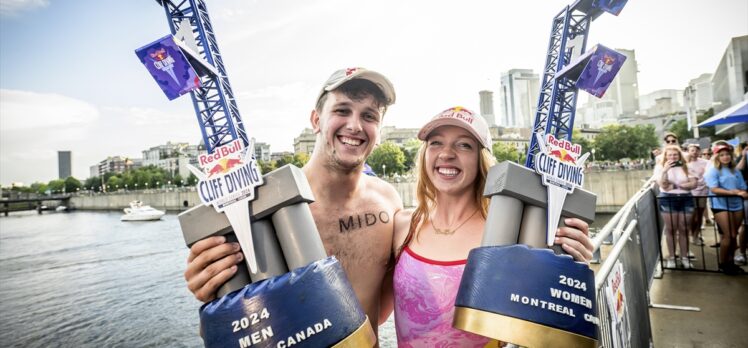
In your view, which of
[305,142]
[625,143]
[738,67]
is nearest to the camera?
[738,67]

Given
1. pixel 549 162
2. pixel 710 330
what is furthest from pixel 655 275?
pixel 549 162

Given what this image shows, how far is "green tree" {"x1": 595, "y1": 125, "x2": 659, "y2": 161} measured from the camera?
59.8 metres

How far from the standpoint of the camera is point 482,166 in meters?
2.12

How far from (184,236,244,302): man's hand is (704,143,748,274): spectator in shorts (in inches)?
290

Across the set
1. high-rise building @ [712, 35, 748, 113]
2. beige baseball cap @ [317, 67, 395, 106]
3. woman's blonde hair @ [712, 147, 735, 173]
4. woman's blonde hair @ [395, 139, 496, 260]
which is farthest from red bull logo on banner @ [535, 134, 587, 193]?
high-rise building @ [712, 35, 748, 113]

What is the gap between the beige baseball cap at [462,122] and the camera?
1978 mm

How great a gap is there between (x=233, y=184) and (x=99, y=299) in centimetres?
2243

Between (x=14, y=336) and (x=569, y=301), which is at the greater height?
(x=569, y=301)

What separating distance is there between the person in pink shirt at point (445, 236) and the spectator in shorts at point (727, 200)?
6.05 metres

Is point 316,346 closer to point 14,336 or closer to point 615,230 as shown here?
point 615,230

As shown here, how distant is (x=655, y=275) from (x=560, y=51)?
5735 millimetres

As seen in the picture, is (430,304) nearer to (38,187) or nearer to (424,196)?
(424,196)

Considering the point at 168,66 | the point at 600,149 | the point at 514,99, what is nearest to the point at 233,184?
the point at 168,66

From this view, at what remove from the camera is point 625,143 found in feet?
198
